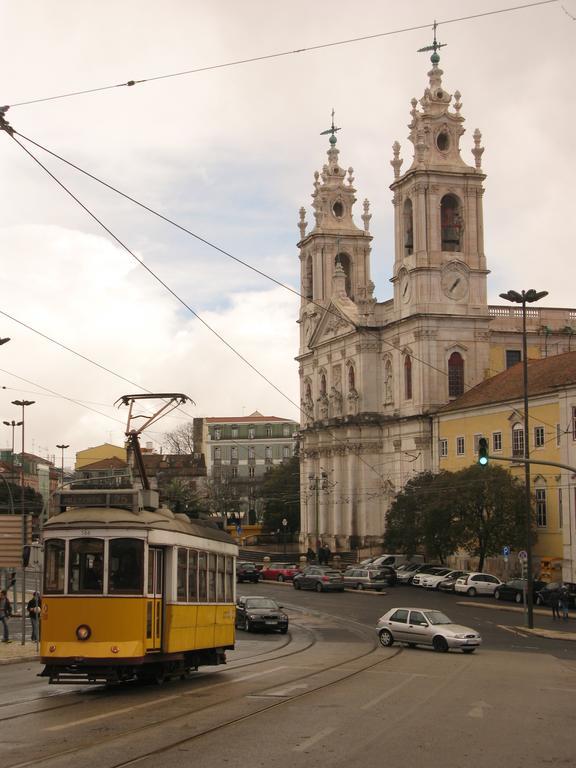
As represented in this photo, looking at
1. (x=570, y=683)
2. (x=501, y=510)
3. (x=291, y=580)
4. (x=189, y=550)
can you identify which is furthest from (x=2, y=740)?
(x=291, y=580)

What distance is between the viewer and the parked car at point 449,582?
6059cm

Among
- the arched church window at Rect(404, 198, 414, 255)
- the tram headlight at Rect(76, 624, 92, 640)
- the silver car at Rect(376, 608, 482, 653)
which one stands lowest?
the silver car at Rect(376, 608, 482, 653)

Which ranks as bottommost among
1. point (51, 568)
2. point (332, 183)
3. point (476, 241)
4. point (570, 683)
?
point (570, 683)

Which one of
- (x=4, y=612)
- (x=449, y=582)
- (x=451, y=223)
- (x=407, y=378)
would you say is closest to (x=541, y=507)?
(x=449, y=582)

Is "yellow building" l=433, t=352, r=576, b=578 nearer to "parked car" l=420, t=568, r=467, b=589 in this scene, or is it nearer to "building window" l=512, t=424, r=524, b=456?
"building window" l=512, t=424, r=524, b=456

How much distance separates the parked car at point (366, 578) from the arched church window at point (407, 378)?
21439 mm

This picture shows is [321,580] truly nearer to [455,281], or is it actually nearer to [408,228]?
[455,281]

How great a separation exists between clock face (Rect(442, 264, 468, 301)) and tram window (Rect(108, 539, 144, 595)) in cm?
6572

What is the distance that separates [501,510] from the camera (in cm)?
6222

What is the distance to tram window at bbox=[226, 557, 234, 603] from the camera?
23266 millimetres

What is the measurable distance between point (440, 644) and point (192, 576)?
13.2 m

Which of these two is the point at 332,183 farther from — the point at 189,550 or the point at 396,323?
the point at 189,550

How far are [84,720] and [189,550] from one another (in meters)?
5.37

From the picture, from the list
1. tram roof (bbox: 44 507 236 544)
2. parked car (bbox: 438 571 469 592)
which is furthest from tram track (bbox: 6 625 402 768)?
parked car (bbox: 438 571 469 592)
